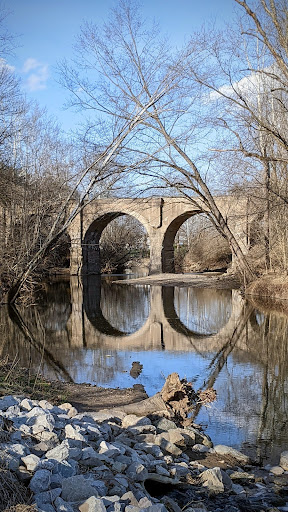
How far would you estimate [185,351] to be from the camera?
31.4 feet

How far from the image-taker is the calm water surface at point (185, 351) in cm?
572

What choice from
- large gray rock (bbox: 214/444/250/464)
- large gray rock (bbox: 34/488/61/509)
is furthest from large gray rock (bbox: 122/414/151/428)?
large gray rock (bbox: 34/488/61/509)

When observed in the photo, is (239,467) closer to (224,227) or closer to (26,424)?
(26,424)

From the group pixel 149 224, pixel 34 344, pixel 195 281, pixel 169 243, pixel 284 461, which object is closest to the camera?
pixel 284 461

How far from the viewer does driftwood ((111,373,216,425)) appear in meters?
5.49

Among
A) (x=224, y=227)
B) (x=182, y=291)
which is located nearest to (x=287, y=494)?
(x=224, y=227)

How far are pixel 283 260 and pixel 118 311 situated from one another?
5802mm

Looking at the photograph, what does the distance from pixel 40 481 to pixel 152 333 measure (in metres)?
8.43

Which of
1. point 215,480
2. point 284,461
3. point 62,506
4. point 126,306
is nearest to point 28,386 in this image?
point 215,480

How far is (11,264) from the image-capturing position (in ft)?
52.4

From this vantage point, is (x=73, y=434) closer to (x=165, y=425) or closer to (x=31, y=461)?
(x=31, y=461)

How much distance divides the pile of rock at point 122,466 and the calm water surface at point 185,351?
1.79 feet

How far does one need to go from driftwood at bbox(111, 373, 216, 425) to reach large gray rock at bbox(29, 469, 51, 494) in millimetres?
2400

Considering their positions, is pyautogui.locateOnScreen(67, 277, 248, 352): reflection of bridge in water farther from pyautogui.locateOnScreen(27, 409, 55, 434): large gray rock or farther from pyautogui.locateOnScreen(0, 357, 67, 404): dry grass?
pyautogui.locateOnScreen(27, 409, 55, 434): large gray rock
